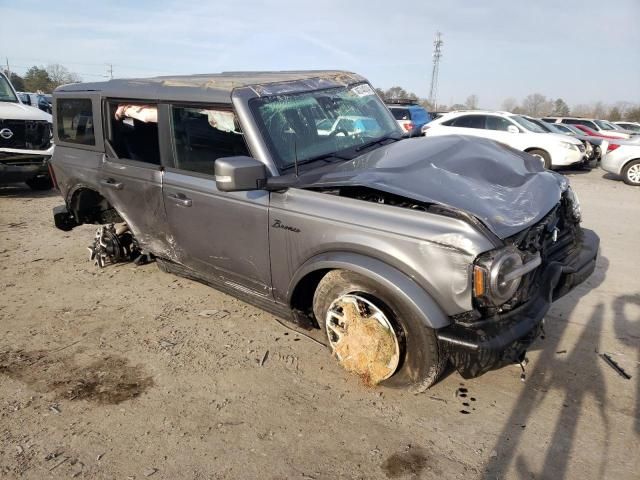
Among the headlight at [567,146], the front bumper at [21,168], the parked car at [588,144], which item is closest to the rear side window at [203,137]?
the front bumper at [21,168]

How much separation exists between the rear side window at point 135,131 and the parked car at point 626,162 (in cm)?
1150

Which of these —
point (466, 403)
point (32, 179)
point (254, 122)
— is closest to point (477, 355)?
point (466, 403)

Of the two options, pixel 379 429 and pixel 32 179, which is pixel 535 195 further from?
pixel 32 179

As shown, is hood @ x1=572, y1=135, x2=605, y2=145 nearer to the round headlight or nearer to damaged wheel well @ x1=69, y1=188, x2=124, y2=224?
the round headlight

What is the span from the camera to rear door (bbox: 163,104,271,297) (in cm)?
330

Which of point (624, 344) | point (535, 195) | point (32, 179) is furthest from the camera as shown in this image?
point (32, 179)

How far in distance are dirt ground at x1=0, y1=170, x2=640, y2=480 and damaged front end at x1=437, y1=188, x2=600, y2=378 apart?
458 mm

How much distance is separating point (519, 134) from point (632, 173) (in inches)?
111

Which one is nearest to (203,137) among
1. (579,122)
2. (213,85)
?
(213,85)

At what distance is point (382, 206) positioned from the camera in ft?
8.86

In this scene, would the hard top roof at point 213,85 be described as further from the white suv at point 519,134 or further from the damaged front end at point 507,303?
the white suv at point 519,134

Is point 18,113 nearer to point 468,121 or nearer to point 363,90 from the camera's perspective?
point 363,90

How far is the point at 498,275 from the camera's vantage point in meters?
2.43

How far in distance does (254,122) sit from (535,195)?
1.98m
